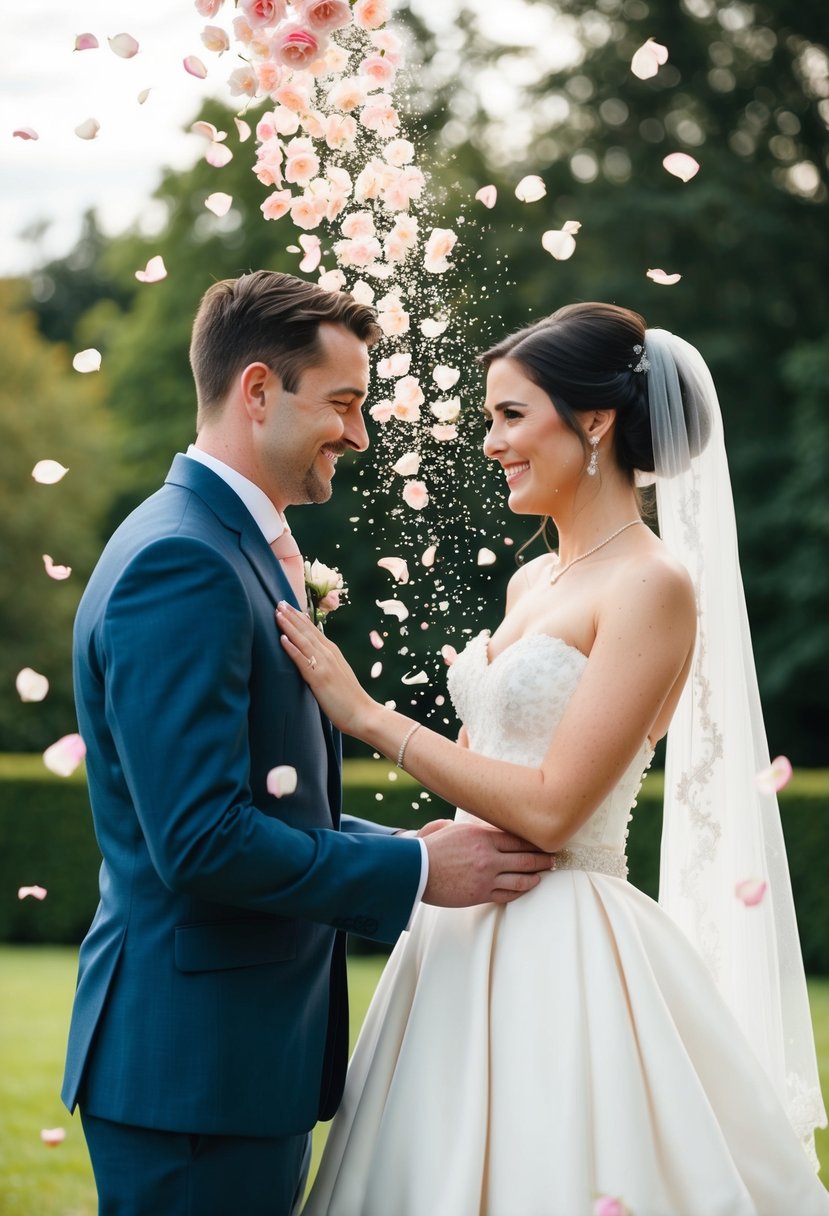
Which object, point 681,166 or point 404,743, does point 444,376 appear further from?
point 404,743

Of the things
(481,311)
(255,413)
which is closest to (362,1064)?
(255,413)

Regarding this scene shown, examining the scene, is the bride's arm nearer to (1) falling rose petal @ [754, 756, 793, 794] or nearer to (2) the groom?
(2) the groom

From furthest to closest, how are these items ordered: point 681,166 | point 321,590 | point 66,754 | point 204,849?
1. point 681,166
2. point 321,590
3. point 66,754
4. point 204,849

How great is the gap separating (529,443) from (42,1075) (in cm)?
633

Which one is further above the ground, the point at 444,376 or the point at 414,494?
the point at 444,376

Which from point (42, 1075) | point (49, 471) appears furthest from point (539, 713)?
point (42, 1075)

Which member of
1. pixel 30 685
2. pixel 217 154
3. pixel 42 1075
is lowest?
pixel 42 1075

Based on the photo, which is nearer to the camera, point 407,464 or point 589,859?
point 589,859

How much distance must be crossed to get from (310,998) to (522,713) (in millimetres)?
902

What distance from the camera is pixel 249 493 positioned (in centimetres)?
322

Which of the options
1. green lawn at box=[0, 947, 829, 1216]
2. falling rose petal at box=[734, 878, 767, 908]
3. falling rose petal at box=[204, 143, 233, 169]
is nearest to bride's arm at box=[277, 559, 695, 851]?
falling rose petal at box=[734, 878, 767, 908]

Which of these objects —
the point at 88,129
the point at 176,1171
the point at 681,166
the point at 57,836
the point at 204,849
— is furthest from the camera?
the point at 57,836

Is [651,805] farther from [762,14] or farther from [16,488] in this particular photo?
[16,488]

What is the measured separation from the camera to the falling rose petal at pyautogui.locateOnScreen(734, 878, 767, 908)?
11.6ft
